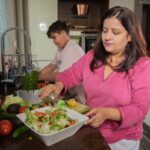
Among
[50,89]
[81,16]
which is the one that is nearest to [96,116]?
[50,89]

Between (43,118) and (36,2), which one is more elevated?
(36,2)

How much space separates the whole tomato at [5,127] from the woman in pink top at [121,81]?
0.26 m

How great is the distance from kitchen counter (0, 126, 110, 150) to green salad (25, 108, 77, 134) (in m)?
→ 0.06

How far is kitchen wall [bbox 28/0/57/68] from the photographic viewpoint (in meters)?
3.47

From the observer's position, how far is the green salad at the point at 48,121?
0.89 m

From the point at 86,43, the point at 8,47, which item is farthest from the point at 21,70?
the point at 86,43

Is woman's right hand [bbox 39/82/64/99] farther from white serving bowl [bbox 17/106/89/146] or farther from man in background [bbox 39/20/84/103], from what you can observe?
man in background [bbox 39/20/84/103]

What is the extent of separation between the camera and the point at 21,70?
1.98 meters

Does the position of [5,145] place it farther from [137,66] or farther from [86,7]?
[86,7]

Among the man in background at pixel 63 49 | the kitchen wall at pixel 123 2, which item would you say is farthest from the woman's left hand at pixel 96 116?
the kitchen wall at pixel 123 2

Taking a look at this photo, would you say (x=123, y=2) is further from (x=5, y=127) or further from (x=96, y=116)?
(x=5, y=127)

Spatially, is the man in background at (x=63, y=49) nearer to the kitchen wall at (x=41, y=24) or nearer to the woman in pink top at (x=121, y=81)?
the woman in pink top at (x=121, y=81)

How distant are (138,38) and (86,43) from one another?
9.24 ft

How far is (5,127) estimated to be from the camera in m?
0.96
